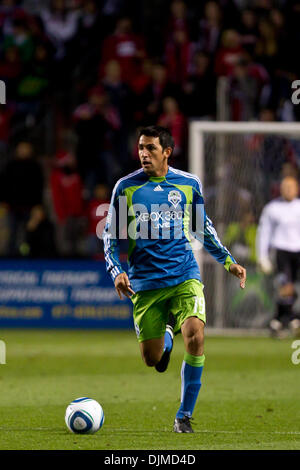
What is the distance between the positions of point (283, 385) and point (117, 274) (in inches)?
148

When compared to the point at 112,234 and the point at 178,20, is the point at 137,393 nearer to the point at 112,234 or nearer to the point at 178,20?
the point at 112,234

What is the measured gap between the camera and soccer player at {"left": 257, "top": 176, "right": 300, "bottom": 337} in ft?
51.7

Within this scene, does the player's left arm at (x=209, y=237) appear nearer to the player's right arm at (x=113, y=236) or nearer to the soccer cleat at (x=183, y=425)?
the player's right arm at (x=113, y=236)

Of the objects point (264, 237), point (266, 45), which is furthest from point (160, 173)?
point (266, 45)

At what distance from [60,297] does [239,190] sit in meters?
3.51

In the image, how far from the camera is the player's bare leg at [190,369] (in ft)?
24.0

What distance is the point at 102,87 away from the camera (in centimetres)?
1838

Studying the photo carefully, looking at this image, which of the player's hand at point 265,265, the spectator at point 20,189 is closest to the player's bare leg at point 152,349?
the player's hand at point 265,265

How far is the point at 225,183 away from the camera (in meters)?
16.4

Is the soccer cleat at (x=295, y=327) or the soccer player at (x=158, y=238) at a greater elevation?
the soccer player at (x=158, y=238)

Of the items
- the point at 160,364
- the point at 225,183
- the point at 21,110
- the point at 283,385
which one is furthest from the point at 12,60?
the point at 160,364

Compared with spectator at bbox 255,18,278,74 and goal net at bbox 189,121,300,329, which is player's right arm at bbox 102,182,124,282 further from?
spectator at bbox 255,18,278,74

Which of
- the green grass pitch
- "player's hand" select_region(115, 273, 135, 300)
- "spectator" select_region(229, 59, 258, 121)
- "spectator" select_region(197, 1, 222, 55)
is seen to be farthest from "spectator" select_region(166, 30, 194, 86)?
"player's hand" select_region(115, 273, 135, 300)

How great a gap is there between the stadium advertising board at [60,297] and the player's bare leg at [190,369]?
9440 millimetres
